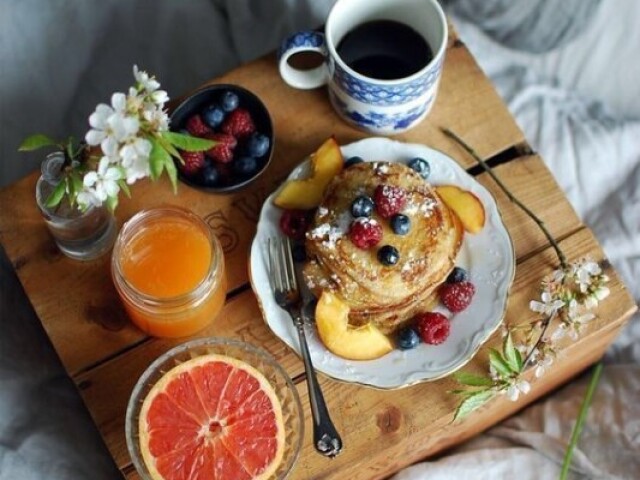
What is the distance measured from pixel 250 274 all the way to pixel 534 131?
0.76 m

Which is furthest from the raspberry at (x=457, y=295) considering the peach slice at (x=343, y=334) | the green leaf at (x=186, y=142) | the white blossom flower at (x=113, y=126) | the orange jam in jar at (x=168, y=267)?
the white blossom flower at (x=113, y=126)

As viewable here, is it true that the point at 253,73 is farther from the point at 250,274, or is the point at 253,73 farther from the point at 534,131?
the point at 534,131

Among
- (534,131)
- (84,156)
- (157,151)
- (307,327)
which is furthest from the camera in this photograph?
(534,131)

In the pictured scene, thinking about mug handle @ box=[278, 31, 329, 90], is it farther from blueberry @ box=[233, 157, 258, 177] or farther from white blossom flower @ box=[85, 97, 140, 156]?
white blossom flower @ box=[85, 97, 140, 156]

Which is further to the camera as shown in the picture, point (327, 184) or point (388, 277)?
point (327, 184)

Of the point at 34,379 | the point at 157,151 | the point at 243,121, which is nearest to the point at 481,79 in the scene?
the point at 243,121

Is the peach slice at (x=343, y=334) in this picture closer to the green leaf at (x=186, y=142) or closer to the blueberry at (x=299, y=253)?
the blueberry at (x=299, y=253)

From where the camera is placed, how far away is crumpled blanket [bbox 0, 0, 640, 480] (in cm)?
177

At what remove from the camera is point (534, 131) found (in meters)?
2.00

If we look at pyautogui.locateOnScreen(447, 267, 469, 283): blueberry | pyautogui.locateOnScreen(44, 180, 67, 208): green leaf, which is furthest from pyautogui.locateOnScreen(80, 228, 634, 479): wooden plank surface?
pyautogui.locateOnScreen(44, 180, 67, 208): green leaf

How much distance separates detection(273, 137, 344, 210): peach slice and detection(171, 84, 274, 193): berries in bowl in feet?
0.23

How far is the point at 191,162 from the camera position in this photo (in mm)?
1587

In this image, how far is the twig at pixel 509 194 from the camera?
62.8 inches

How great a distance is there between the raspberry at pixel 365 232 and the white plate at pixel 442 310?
168 millimetres
